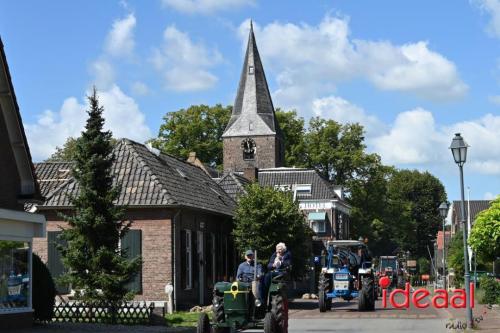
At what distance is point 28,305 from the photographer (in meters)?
A: 22.2

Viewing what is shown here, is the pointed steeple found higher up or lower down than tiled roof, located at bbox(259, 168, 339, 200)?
higher up

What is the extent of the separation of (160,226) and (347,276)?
7660mm

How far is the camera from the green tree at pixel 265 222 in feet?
124

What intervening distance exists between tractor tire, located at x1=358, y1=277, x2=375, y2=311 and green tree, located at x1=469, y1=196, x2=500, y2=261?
5553mm

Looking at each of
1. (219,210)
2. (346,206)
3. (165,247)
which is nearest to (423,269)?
(346,206)

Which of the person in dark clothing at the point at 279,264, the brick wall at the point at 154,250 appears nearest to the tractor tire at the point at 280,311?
the person in dark clothing at the point at 279,264

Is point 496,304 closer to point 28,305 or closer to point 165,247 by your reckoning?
point 165,247

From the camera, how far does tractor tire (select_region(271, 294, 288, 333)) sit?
1709 centimetres

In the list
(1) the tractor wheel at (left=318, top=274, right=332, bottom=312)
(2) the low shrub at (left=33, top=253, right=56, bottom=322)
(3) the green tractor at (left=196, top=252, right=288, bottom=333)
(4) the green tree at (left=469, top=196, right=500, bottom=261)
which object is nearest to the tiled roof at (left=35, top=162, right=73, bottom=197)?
(1) the tractor wheel at (left=318, top=274, right=332, bottom=312)

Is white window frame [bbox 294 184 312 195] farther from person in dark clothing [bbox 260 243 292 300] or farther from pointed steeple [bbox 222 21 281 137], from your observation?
person in dark clothing [bbox 260 243 292 300]

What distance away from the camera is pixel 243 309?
17078 millimetres

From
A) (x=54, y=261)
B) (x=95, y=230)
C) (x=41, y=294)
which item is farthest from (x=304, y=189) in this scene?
(x=41, y=294)

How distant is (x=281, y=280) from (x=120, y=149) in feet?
63.1

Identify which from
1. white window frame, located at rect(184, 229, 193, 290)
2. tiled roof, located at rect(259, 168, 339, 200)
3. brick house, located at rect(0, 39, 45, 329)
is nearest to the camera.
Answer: brick house, located at rect(0, 39, 45, 329)
